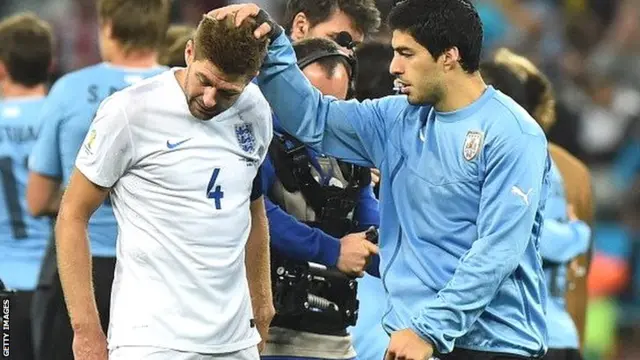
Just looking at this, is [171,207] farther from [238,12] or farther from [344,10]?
[344,10]

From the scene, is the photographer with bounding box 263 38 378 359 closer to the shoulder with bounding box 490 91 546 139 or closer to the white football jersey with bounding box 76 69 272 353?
the white football jersey with bounding box 76 69 272 353

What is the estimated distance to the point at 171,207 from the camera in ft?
16.5

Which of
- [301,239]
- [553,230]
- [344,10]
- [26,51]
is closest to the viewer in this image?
[301,239]

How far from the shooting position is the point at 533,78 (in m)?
8.04

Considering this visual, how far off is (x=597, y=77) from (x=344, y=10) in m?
8.72

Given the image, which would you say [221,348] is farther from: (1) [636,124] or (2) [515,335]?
(1) [636,124]

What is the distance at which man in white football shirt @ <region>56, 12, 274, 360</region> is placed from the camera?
496cm

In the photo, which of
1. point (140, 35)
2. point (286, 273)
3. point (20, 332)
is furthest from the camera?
point (20, 332)

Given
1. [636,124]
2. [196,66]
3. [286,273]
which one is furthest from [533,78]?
[636,124]

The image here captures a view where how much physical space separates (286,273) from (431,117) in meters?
0.91

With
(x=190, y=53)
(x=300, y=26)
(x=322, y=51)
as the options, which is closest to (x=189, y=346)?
(x=190, y=53)

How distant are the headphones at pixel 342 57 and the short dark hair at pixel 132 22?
4.59 feet

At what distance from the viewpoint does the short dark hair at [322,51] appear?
230 inches

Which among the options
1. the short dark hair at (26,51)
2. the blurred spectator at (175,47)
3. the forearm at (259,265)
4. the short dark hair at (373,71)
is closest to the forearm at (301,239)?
the forearm at (259,265)
